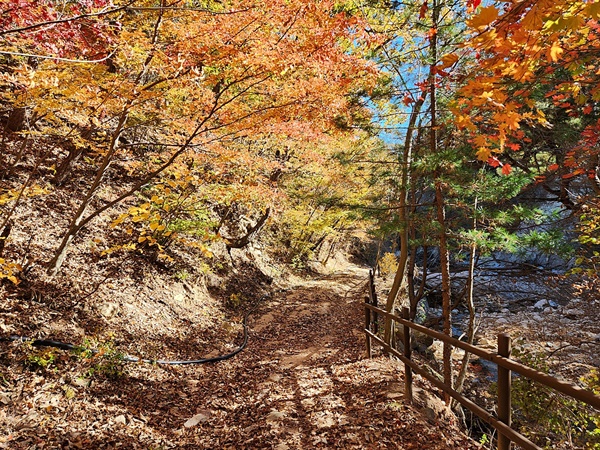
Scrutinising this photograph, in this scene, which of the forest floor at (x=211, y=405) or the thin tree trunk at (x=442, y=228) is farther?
the thin tree trunk at (x=442, y=228)

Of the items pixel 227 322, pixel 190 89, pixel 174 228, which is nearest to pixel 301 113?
pixel 190 89

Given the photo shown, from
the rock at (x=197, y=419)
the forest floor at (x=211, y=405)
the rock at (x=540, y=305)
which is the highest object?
the forest floor at (x=211, y=405)

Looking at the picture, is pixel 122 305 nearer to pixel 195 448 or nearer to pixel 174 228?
pixel 174 228

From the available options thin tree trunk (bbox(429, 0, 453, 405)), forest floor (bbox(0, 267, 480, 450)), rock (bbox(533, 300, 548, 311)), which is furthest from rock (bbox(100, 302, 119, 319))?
rock (bbox(533, 300, 548, 311))

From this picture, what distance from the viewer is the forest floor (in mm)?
3934

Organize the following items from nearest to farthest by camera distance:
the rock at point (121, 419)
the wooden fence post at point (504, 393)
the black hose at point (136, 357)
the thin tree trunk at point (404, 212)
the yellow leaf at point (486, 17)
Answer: the yellow leaf at point (486, 17)
the wooden fence post at point (504, 393)
the rock at point (121, 419)
the black hose at point (136, 357)
the thin tree trunk at point (404, 212)

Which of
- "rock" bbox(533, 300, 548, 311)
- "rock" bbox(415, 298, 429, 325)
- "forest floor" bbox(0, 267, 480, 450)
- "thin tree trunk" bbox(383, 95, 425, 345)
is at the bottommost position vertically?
"rock" bbox(415, 298, 429, 325)

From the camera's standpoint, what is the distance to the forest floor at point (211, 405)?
3.93m

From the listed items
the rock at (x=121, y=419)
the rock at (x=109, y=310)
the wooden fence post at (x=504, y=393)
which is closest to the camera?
the wooden fence post at (x=504, y=393)

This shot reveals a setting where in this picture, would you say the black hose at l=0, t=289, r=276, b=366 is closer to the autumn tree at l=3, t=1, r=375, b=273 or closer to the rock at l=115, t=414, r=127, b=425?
the rock at l=115, t=414, r=127, b=425

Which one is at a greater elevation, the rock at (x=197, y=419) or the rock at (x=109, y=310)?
the rock at (x=109, y=310)

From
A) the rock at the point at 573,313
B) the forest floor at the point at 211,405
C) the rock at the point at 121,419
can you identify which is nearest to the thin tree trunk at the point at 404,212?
the forest floor at the point at 211,405

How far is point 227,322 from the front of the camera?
32.2 feet

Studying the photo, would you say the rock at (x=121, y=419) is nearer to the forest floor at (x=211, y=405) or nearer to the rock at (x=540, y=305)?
the forest floor at (x=211, y=405)
